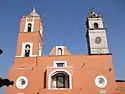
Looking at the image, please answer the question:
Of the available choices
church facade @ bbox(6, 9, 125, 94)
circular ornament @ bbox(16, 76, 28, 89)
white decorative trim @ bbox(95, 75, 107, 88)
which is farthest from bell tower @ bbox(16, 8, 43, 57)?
white decorative trim @ bbox(95, 75, 107, 88)

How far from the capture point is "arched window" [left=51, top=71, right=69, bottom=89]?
75.1ft

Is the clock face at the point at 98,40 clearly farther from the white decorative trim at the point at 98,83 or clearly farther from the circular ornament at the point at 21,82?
the circular ornament at the point at 21,82

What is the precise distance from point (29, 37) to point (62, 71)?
24.2 feet

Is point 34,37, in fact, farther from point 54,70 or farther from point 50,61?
point 54,70

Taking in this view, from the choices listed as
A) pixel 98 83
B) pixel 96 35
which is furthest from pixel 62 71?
pixel 96 35

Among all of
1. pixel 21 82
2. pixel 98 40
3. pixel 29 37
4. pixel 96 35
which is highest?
pixel 96 35

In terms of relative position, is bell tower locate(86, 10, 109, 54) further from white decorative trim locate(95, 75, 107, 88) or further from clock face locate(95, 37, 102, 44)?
white decorative trim locate(95, 75, 107, 88)

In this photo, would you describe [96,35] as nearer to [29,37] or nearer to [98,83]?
[98,83]

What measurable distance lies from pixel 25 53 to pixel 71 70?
7222mm

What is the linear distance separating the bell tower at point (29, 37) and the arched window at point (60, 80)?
4.24 m

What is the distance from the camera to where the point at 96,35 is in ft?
88.3

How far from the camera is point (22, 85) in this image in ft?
75.6

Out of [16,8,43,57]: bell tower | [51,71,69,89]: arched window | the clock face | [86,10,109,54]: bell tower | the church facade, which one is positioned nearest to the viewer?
the church facade

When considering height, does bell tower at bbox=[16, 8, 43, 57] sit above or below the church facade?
above
